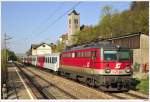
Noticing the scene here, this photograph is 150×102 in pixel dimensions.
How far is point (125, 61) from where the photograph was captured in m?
16.7

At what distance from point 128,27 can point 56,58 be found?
18.8m

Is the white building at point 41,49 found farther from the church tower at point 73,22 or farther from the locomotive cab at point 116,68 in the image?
the locomotive cab at point 116,68

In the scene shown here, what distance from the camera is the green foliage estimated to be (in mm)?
44406

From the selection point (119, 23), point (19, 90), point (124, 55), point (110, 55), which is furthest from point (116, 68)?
point (119, 23)

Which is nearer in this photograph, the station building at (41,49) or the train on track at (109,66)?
the train on track at (109,66)

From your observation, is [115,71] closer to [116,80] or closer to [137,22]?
[116,80]

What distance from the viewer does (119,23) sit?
51438 millimetres

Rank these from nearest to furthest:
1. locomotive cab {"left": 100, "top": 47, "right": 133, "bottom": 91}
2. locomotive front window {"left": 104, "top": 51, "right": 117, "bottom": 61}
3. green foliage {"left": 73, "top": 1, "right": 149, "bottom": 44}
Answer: locomotive cab {"left": 100, "top": 47, "right": 133, "bottom": 91}
locomotive front window {"left": 104, "top": 51, "right": 117, "bottom": 61}
green foliage {"left": 73, "top": 1, "right": 149, "bottom": 44}

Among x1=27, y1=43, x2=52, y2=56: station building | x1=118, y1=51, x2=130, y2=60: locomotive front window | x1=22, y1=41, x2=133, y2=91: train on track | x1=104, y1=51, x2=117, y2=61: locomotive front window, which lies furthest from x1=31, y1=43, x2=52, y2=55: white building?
x1=104, y1=51, x2=117, y2=61: locomotive front window

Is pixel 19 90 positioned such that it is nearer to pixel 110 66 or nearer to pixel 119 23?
pixel 110 66

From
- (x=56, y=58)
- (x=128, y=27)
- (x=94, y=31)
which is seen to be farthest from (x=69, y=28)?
(x=56, y=58)

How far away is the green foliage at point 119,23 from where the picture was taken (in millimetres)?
44406

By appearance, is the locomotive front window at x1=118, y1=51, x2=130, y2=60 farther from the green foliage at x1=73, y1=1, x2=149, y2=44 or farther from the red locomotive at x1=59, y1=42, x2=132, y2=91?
the green foliage at x1=73, y1=1, x2=149, y2=44

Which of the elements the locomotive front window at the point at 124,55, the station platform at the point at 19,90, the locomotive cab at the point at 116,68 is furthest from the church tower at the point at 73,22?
the locomotive cab at the point at 116,68
